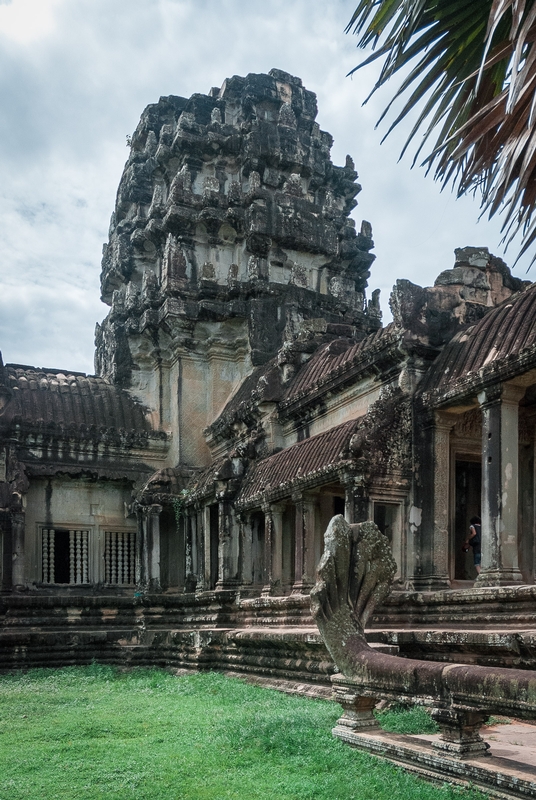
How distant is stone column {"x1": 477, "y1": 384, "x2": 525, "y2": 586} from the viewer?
10.3m

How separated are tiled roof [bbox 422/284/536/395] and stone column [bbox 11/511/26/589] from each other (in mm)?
10378

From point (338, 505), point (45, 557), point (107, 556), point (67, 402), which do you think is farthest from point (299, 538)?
point (67, 402)

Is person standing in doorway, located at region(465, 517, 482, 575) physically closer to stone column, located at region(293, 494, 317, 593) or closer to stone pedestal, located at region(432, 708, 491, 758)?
stone column, located at region(293, 494, 317, 593)

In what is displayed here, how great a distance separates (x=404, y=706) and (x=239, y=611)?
296 inches

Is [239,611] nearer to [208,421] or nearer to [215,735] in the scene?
[208,421]

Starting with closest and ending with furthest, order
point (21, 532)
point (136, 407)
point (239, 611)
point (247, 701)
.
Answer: point (247, 701) < point (239, 611) < point (21, 532) < point (136, 407)

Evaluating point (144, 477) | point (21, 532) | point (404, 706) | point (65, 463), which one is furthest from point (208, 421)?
point (404, 706)

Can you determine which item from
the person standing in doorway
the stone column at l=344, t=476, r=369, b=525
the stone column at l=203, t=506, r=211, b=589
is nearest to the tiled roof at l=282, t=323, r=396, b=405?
the stone column at l=344, t=476, r=369, b=525

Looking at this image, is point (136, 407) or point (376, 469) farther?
point (136, 407)

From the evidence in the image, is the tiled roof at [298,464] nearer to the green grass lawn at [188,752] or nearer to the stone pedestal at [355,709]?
the green grass lawn at [188,752]

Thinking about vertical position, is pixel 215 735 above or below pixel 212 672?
above

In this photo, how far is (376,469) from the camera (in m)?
11.9

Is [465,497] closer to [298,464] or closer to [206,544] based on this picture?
[298,464]

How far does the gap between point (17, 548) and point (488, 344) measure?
11873mm
